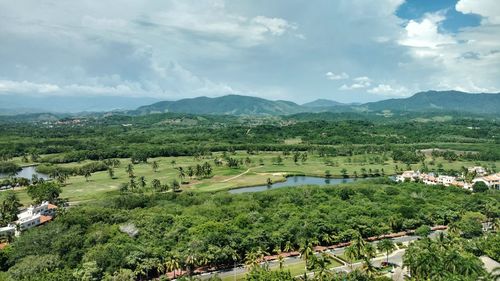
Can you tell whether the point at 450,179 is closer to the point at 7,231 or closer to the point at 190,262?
the point at 190,262

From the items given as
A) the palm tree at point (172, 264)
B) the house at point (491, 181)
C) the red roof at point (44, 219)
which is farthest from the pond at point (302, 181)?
the palm tree at point (172, 264)

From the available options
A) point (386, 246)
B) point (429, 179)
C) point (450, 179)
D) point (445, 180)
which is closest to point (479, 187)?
point (450, 179)

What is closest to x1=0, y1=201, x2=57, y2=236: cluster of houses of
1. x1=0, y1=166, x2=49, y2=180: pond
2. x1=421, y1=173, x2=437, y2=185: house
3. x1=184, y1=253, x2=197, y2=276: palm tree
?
x1=184, y1=253, x2=197, y2=276: palm tree

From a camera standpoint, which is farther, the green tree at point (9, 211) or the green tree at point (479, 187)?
the green tree at point (479, 187)

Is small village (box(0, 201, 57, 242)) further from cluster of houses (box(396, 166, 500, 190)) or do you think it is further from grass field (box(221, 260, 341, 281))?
cluster of houses (box(396, 166, 500, 190))

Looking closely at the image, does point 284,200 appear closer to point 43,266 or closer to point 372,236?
point 372,236

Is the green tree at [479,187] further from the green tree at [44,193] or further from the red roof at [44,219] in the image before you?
the green tree at [44,193]
